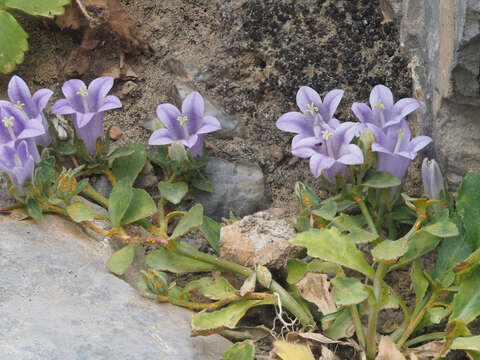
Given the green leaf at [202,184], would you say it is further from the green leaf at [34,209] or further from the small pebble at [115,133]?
the green leaf at [34,209]

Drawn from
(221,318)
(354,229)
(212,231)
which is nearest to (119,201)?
(212,231)

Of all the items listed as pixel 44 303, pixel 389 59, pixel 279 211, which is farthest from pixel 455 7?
pixel 44 303

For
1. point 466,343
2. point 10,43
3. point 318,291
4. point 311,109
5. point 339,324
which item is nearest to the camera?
point 466,343

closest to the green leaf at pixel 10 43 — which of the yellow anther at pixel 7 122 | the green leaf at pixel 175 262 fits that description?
the yellow anther at pixel 7 122

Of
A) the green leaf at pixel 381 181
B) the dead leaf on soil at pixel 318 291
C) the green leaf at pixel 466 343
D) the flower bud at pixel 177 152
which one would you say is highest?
the green leaf at pixel 381 181

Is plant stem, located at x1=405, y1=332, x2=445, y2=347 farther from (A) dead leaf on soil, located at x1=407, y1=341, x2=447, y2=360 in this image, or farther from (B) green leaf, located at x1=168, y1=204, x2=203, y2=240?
(B) green leaf, located at x1=168, y1=204, x2=203, y2=240

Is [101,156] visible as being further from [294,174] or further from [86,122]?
[294,174]

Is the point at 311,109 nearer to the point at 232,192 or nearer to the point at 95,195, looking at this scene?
the point at 232,192
